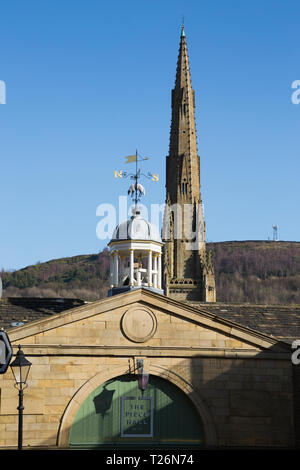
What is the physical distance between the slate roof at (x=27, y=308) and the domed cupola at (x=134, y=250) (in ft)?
8.10

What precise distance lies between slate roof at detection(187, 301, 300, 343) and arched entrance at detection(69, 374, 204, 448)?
17.4ft

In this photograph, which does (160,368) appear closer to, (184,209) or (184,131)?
(184,209)

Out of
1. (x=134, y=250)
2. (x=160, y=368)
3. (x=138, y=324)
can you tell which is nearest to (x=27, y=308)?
(x=134, y=250)

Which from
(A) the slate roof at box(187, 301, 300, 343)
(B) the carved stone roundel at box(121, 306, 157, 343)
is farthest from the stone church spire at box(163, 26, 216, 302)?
(B) the carved stone roundel at box(121, 306, 157, 343)

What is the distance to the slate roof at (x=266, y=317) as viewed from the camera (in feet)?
116

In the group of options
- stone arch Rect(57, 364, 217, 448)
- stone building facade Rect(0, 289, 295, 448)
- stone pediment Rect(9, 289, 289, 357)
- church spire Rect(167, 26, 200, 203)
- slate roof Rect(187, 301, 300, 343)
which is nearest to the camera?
stone arch Rect(57, 364, 217, 448)

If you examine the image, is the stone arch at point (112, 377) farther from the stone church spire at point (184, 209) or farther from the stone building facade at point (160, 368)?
the stone church spire at point (184, 209)

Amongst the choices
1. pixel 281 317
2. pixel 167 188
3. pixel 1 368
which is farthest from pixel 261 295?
pixel 1 368

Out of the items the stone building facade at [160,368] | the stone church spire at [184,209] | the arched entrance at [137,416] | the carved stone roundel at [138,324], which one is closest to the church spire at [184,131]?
the stone church spire at [184,209]

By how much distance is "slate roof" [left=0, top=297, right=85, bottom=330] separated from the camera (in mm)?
34625

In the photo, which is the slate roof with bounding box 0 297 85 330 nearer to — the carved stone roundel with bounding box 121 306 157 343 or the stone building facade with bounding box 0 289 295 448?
the stone building facade with bounding box 0 289 295 448

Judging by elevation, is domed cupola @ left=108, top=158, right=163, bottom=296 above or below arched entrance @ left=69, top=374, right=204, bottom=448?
above
